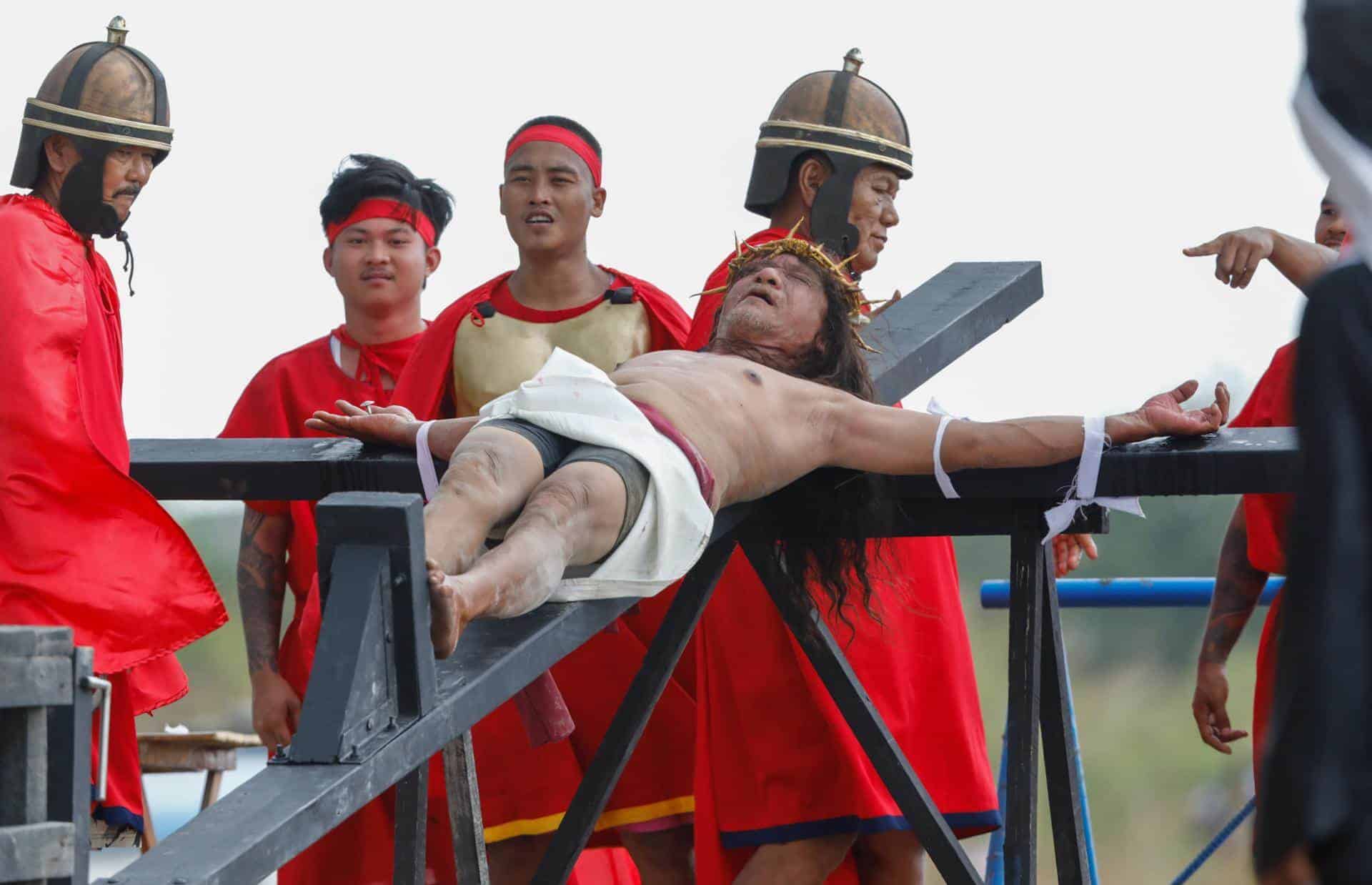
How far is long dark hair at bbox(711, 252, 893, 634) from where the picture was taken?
13.3ft

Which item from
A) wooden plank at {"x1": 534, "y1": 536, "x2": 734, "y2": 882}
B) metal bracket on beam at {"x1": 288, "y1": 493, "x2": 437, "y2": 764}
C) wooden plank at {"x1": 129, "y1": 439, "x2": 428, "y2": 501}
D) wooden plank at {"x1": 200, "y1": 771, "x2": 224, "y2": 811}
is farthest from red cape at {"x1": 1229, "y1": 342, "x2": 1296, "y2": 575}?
wooden plank at {"x1": 200, "y1": 771, "x2": 224, "y2": 811}

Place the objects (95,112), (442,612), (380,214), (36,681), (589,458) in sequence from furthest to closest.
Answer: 1. (380,214)
2. (95,112)
3. (589,458)
4. (442,612)
5. (36,681)

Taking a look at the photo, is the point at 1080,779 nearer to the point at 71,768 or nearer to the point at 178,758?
the point at 71,768

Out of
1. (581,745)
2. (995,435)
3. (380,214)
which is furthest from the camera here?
(380,214)

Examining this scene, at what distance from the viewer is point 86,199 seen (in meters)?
4.39

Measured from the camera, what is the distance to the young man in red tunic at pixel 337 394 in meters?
4.85

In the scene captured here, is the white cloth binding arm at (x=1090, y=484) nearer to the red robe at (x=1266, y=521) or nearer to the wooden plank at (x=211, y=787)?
the red robe at (x=1266, y=521)

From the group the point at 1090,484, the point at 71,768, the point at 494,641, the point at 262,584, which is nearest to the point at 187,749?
the point at 262,584

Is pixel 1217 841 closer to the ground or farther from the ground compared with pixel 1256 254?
closer to the ground

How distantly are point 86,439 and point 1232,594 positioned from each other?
8.75ft

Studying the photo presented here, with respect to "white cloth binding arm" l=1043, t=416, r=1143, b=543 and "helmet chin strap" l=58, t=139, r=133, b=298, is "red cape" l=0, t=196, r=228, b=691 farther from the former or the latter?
"white cloth binding arm" l=1043, t=416, r=1143, b=543

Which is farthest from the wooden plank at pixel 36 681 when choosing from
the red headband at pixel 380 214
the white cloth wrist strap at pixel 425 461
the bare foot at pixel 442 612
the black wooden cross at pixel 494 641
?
the red headband at pixel 380 214

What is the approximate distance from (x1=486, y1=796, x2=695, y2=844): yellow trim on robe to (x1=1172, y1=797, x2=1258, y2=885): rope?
1378mm

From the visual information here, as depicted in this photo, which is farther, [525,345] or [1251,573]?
[525,345]
